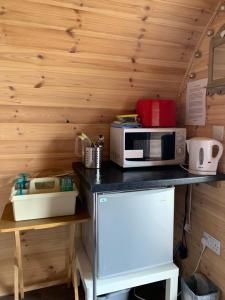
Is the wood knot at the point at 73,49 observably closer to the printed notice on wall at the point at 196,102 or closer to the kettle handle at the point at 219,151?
the printed notice on wall at the point at 196,102

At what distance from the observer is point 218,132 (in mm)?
1523

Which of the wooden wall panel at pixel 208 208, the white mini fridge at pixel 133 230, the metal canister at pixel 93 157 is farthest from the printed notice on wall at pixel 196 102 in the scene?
the metal canister at pixel 93 157

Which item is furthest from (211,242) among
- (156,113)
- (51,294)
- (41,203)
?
(51,294)

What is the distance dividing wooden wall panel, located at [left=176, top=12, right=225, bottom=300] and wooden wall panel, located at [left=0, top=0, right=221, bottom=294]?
0.18 m

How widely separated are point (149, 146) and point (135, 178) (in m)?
0.34

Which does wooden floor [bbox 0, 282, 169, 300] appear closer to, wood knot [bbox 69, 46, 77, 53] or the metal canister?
the metal canister

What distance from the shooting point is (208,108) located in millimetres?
1602

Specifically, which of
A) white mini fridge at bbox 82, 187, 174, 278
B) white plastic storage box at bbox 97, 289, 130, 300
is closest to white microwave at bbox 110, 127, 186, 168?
white mini fridge at bbox 82, 187, 174, 278

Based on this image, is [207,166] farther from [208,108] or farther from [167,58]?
[167,58]

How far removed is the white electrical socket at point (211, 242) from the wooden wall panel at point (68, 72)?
37.2 inches

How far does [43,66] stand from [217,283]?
1782 millimetres

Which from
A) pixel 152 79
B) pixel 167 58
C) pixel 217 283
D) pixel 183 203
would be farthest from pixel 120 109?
pixel 217 283

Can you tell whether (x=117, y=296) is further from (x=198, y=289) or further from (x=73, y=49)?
(x=73, y=49)

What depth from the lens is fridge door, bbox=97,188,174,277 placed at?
1.34 meters
